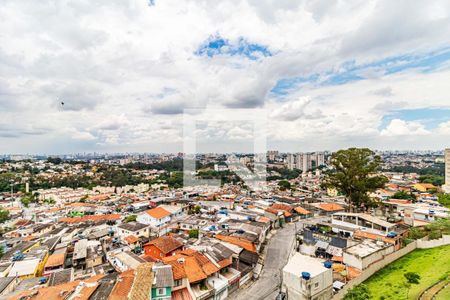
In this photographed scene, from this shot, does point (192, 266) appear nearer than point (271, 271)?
Yes

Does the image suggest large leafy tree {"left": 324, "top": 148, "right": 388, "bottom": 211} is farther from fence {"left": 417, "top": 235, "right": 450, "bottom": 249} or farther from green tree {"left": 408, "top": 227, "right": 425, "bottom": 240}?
fence {"left": 417, "top": 235, "right": 450, "bottom": 249}

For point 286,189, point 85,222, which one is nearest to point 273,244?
point 85,222

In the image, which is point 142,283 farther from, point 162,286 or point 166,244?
point 166,244

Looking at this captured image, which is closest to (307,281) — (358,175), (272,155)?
(358,175)

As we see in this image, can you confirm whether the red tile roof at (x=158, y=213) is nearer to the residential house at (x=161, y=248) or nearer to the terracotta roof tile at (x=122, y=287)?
the residential house at (x=161, y=248)

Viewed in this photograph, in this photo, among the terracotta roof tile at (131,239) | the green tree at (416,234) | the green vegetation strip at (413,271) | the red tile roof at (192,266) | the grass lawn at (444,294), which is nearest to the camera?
the grass lawn at (444,294)

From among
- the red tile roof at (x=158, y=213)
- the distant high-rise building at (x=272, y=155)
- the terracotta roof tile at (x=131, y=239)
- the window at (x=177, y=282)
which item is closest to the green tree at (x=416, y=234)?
the window at (x=177, y=282)
